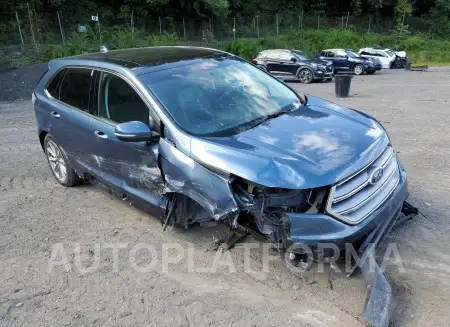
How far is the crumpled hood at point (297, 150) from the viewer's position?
9.98 feet

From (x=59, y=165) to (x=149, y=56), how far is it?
2.09 metres

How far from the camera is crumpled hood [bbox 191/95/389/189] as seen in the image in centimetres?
304

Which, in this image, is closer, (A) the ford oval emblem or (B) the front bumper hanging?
(B) the front bumper hanging

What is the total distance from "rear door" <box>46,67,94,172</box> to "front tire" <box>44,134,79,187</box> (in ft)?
0.67

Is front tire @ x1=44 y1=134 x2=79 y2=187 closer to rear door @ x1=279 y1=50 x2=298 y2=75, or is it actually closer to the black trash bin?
the black trash bin

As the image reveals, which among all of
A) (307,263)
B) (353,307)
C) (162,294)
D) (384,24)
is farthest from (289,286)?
(384,24)

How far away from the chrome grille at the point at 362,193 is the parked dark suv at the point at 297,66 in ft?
56.2

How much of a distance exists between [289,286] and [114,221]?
216cm

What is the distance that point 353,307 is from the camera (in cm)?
308

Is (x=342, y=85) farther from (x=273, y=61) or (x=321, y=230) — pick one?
(x=321, y=230)

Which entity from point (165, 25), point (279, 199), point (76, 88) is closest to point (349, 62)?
point (165, 25)

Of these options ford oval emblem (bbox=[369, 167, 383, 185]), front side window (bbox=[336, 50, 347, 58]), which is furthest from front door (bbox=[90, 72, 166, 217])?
front side window (bbox=[336, 50, 347, 58])

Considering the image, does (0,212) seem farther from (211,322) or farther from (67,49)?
(67,49)

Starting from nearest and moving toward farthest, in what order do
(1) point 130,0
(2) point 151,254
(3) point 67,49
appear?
1. (2) point 151,254
2. (3) point 67,49
3. (1) point 130,0
